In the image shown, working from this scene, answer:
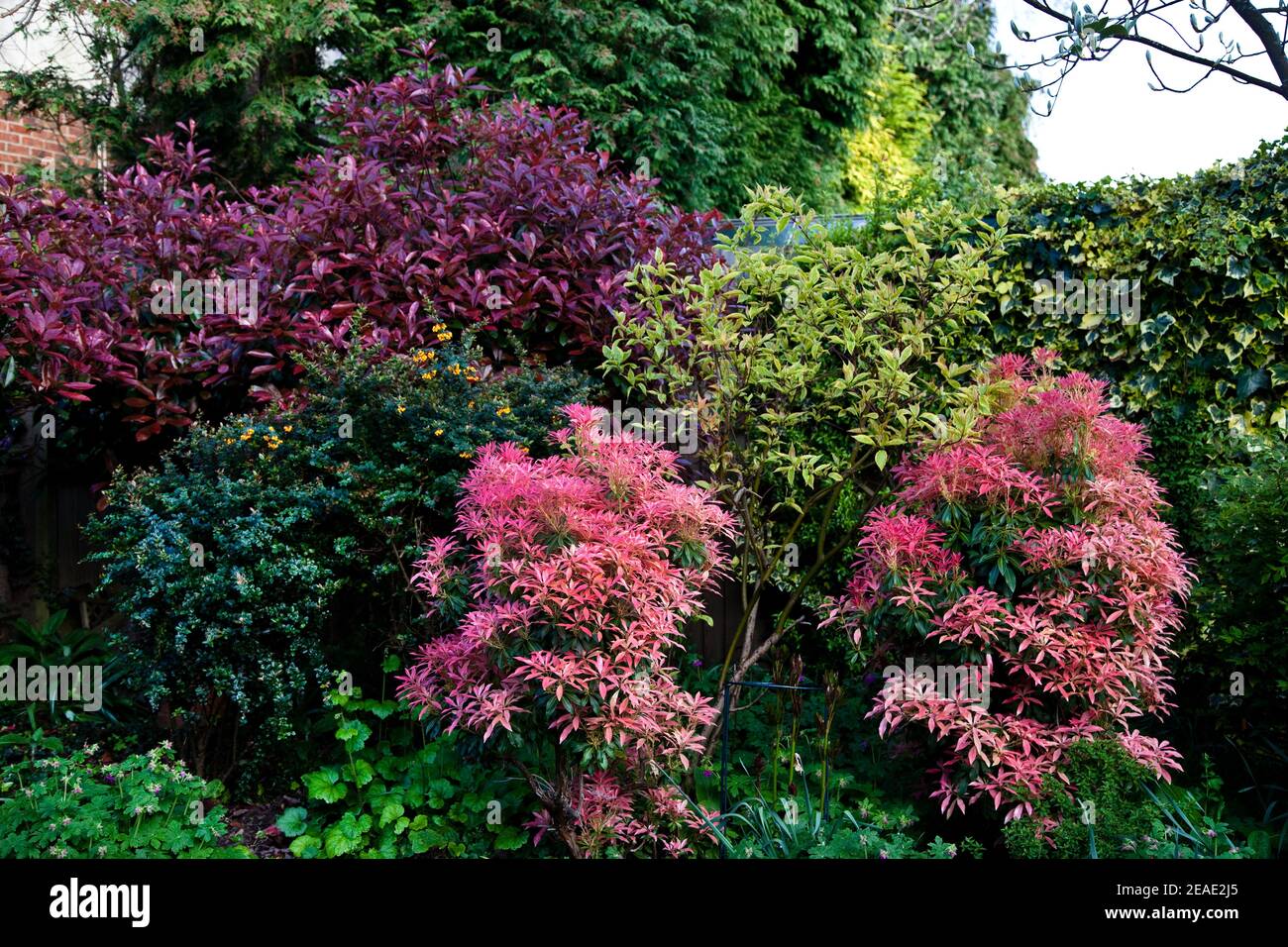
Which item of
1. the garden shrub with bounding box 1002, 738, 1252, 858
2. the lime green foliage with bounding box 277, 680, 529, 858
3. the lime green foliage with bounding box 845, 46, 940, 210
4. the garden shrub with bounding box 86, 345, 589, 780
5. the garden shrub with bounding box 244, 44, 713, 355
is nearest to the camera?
the garden shrub with bounding box 1002, 738, 1252, 858

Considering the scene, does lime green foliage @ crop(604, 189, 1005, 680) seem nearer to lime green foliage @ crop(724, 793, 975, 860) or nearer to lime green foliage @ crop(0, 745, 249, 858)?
lime green foliage @ crop(724, 793, 975, 860)

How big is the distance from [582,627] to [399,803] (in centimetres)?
128

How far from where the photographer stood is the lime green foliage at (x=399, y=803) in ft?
13.0

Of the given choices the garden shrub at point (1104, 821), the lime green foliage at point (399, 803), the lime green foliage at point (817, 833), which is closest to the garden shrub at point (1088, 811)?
the garden shrub at point (1104, 821)

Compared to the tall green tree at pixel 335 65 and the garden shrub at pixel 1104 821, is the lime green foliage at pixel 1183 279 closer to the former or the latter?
the garden shrub at pixel 1104 821

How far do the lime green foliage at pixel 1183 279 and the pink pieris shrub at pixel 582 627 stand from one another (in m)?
2.43

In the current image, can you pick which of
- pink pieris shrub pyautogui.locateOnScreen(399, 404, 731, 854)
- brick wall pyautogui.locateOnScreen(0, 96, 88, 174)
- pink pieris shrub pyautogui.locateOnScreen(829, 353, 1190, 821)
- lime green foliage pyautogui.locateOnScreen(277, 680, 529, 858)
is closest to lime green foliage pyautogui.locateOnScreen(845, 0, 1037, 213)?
brick wall pyautogui.locateOnScreen(0, 96, 88, 174)

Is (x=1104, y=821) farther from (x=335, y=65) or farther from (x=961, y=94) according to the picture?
(x=961, y=94)

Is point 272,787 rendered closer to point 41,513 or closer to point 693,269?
point 41,513

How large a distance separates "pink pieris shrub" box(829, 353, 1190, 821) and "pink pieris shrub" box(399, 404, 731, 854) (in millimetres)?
771

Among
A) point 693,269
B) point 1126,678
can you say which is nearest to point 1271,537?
point 1126,678

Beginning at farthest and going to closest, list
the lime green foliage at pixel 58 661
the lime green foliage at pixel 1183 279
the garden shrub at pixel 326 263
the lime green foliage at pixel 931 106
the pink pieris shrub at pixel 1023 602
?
the lime green foliage at pixel 931 106 < the lime green foliage at pixel 1183 279 < the garden shrub at pixel 326 263 < the lime green foliage at pixel 58 661 < the pink pieris shrub at pixel 1023 602

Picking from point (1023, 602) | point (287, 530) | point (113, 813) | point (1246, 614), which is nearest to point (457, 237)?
point (287, 530)

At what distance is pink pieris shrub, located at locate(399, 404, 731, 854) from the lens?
3426 mm
